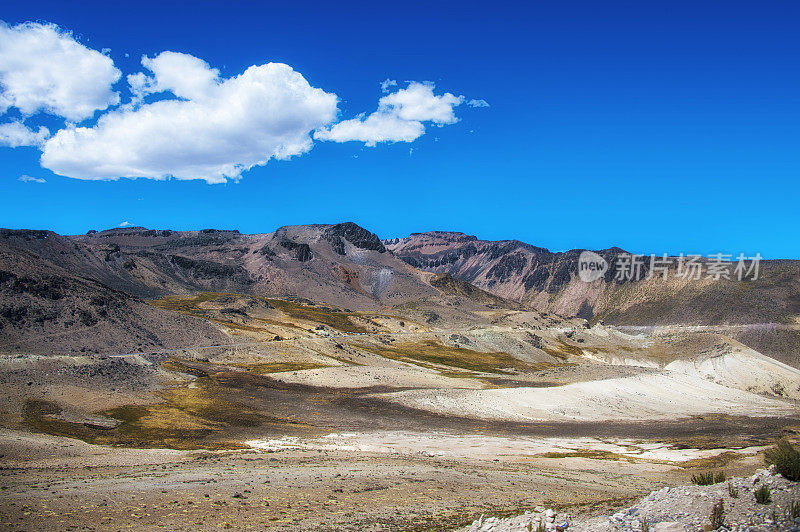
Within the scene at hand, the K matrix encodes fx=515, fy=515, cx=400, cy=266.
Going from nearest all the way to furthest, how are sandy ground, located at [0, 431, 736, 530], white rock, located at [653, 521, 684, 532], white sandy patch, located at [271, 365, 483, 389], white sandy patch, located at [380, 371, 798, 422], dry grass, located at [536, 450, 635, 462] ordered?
1. white rock, located at [653, 521, 684, 532]
2. sandy ground, located at [0, 431, 736, 530]
3. dry grass, located at [536, 450, 635, 462]
4. white sandy patch, located at [380, 371, 798, 422]
5. white sandy patch, located at [271, 365, 483, 389]

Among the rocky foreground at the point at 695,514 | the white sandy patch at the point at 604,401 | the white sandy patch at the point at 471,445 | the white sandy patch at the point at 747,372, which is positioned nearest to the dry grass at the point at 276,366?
the white sandy patch at the point at 604,401

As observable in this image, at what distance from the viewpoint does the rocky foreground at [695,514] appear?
44.3 ft

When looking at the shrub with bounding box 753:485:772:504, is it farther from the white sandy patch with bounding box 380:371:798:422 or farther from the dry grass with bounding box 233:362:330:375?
the dry grass with bounding box 233:362:330:375

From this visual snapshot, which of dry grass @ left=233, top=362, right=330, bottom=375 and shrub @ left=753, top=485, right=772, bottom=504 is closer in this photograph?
shrub @ left=753, top=485, right=772, bottom=504

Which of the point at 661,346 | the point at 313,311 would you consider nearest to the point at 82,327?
the point at 313,311

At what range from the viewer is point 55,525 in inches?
720

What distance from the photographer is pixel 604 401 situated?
77.1 metres

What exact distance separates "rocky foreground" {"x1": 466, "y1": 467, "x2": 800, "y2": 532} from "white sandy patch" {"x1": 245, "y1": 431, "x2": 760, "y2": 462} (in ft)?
77.5

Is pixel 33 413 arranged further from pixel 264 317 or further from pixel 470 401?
→ pixel 264 317

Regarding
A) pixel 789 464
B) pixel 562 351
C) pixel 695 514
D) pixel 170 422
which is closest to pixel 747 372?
pixel 562 351

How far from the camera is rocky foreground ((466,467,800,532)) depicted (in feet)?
44.3

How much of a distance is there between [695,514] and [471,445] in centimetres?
3233

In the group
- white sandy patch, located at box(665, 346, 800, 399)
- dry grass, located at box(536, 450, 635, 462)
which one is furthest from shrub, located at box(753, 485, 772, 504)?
white sandy patch, located at box(665, 346, 800, 399)

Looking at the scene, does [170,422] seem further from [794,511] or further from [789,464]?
[794,511]
